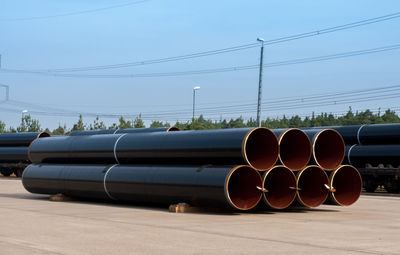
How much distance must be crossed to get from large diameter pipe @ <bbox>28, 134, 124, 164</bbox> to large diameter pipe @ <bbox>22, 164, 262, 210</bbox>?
44 centimetres

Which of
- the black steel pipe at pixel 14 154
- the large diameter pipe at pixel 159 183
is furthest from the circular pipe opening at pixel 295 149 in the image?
the black steel pipe at pixel 14 154

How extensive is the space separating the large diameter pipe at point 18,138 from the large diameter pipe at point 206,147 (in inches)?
955

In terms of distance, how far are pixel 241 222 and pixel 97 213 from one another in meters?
3.99

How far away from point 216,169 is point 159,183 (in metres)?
2.08

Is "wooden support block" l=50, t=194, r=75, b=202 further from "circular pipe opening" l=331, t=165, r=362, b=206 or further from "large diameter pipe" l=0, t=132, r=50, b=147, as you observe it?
"large diameter pipe" l=0, t=132, r=50, b=147

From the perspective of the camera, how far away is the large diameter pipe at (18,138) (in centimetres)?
4228

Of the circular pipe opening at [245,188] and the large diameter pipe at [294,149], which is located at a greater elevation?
the large diameter pipe at [294,149]

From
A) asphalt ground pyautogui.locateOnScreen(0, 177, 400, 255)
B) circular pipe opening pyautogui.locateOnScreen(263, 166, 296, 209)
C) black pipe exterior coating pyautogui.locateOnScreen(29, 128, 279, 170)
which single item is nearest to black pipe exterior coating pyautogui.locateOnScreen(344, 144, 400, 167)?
asphalt ground pyautogui.locateOnScreen(0, 177, 400, 255)

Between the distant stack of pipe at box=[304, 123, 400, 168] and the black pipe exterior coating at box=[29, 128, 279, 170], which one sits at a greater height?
the distant stack of pipe at box=[304, 123, 400, 168]

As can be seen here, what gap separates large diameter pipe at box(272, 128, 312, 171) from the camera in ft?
57.7

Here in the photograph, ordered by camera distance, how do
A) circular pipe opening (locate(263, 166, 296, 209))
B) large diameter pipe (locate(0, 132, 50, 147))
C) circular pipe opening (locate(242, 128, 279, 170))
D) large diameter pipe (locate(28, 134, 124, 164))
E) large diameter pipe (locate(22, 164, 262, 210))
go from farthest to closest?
large diameter pipe (locate(0, 132, 50, 147)) < large diameter pipe (locate(28, 134, 124, 164)) < circular pipe opening (locate(263, 166, 296, 209)) < circular pipe opening (locate(242, 128, 279, 170)) < large diameter pipe (locate(22, 164, 262, 210))

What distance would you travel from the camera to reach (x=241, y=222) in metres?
14.3

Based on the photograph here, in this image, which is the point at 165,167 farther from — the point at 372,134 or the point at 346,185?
the point at 372,134

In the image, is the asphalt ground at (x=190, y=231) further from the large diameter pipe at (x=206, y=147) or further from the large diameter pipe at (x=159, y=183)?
the large diameter pipe at (x=206, y=147)
